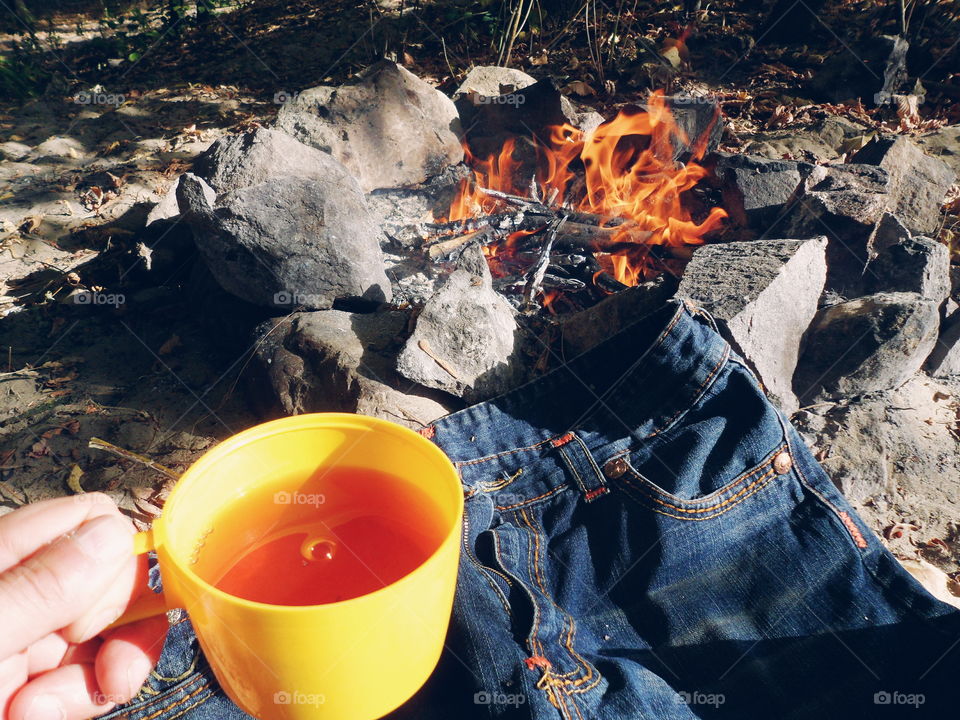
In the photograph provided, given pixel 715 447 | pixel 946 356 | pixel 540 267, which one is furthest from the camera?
pixel 540 267

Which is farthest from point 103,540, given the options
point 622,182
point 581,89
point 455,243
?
point 581,89

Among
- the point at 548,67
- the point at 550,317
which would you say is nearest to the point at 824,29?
the point at 548,67

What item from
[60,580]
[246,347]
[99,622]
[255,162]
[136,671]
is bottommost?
[246,347]

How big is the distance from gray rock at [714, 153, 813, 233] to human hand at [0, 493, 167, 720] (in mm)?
3700

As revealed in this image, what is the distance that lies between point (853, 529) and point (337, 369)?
186 centimetres

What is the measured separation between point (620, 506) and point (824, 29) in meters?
6.77

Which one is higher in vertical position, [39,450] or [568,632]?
[568,632]

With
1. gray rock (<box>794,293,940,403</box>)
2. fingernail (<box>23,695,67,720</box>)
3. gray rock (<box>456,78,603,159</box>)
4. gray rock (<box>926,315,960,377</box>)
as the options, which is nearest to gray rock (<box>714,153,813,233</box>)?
gray rock (<box>794,293,940,403</box>)

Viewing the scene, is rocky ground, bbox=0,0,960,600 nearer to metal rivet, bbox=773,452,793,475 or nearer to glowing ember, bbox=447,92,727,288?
glowing ember, bbox=447,92,727,288

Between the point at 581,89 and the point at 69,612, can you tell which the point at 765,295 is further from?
the point at 581,89

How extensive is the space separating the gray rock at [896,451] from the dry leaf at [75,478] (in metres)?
3.17

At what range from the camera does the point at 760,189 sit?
12.4 feet

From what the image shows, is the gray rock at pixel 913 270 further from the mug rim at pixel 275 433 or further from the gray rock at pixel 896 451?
the mug rim at pixel 275 433

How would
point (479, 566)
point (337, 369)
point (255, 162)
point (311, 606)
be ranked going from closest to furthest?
point (311, 606) → point (479, 566) → point (337, 369) → point (255, 162)
